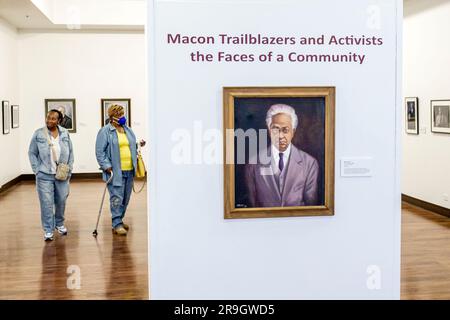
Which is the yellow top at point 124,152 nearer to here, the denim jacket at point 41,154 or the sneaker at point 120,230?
the denim jacket at point 41,154

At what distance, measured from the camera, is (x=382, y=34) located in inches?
168

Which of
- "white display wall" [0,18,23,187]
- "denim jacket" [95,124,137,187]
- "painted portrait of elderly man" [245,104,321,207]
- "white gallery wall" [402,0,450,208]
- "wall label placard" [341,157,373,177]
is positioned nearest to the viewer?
"painted portrait of elderly man" [245,104,321,207]

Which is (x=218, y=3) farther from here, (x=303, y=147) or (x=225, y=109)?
(x=303, y=147)

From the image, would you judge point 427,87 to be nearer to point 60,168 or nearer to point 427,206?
point 427,206

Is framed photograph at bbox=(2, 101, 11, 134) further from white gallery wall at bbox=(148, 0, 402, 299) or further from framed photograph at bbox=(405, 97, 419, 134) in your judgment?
white gallery wall at bbox=(148, 0, 402, 299)

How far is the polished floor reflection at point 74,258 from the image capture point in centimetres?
720

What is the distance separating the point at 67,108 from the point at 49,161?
10.1 metres

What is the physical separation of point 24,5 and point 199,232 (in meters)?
12.3

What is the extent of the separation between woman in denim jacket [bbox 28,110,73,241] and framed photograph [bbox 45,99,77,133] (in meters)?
9.65

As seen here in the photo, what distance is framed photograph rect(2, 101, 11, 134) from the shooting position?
54.4ft

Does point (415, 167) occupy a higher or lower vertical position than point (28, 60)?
lower

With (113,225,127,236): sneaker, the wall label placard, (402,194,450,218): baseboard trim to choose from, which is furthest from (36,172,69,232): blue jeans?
(402,194,450,218): baseboard trim

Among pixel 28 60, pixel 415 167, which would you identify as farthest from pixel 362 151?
pixel 28 60

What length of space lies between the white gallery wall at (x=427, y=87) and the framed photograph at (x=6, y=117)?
10213 millimetres
